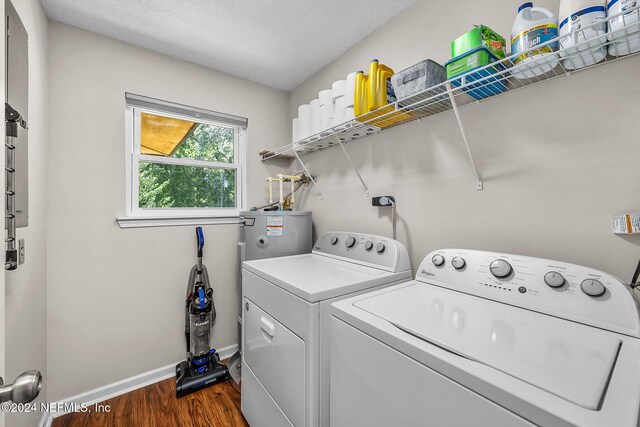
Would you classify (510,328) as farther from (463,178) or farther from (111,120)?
(111,120)

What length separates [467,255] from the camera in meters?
A: 1.17

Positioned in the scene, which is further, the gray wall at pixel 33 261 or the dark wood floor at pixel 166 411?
the dark wood floor at pixel 166 411

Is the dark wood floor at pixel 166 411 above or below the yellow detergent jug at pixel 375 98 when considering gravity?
below

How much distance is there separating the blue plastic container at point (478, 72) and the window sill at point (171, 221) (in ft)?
6.45

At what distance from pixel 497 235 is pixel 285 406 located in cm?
125

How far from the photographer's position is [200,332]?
2102 mm

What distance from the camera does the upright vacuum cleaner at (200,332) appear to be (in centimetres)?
204

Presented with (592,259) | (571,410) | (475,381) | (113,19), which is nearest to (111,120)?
(113,19)

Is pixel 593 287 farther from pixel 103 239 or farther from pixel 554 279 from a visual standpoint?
pixel 103 239

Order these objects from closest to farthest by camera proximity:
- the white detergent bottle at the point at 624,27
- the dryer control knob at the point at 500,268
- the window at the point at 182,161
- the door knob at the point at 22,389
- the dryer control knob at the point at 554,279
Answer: the door knob at the point at 22,389 < the white detergent bottle at the point at 624,27 < the dryer control knob at the point at 554,279 < the dryer control knob at the point at 500,268 < the window at the point at 182,161

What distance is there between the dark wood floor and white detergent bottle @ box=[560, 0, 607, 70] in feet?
7.88

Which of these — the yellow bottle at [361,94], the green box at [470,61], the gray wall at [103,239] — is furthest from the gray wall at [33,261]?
the green box at [470,61]

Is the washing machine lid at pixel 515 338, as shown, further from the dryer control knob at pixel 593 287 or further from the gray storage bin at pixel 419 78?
the gray storage bin at pixel 419 78

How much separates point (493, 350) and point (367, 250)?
0.96 m
